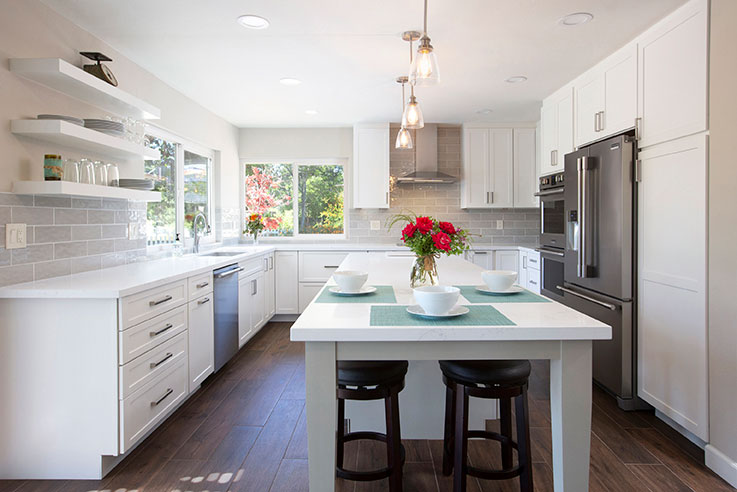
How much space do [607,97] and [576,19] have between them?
699 millimetres

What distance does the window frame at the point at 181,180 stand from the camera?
377cm

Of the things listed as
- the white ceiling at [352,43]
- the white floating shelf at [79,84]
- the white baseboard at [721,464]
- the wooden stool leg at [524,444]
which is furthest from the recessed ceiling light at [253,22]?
the white baseboard at [721,464]

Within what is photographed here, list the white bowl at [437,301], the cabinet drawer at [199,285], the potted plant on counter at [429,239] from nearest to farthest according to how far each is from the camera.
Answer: the white bowl at [437,301] → the potted plant on counter at [429,239] → the cabinet drawer at [199,285]

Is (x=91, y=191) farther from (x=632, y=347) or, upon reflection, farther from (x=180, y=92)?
(x=632, y=347)

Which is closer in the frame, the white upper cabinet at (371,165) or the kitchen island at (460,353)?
the kitchen island at (460,353)

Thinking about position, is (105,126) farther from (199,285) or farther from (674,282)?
(674,282)

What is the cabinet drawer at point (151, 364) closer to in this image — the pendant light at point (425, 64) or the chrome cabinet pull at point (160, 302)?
the chrome cabinet pull at point (160, 302)

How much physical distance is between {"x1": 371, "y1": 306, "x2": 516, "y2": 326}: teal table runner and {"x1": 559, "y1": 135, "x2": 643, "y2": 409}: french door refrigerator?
1.59 meters

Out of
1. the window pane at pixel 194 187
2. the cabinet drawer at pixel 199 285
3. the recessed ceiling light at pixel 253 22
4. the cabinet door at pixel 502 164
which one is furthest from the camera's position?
the cabinet door at pixel 502 164

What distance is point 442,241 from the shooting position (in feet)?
6.85

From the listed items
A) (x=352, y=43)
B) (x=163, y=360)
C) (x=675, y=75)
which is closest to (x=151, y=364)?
(x=163, y=360)

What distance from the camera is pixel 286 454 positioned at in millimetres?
2312

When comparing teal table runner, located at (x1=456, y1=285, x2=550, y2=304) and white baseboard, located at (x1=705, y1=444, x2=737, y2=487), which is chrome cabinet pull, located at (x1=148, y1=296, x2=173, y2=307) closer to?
teal table runner, located at (x1=456, y1=285, x2=550, y2=304)

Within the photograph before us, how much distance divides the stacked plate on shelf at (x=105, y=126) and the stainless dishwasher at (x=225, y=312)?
115cm
